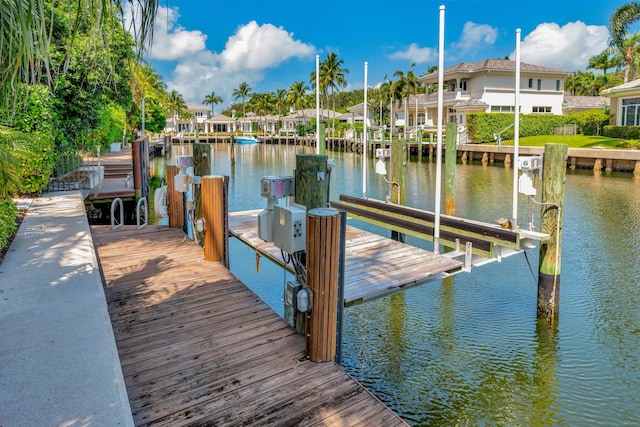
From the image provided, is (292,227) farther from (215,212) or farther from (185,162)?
(185,162)

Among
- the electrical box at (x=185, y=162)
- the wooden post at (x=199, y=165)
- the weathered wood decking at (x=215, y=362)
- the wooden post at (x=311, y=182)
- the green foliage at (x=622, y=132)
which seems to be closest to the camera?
the weathered wood decking at (x=215, y=362)

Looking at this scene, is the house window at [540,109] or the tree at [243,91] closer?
the house window at [540,109]

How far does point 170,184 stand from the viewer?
374 inches

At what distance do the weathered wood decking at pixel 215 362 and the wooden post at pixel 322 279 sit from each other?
0.17 meters

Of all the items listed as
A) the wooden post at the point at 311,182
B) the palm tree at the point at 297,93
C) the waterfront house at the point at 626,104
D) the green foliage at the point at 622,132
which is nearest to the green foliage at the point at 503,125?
the waterfront house at the point at 626,104

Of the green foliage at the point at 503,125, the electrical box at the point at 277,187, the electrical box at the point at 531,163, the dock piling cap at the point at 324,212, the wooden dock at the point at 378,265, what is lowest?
the wooden dock at the point at 378,265

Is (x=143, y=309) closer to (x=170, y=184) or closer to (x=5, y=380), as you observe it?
(x=5, y=380)

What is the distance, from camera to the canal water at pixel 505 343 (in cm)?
554

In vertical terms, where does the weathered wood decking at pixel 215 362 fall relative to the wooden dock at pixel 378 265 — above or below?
below

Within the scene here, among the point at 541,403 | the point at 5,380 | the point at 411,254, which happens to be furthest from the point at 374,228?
the point at 5,380

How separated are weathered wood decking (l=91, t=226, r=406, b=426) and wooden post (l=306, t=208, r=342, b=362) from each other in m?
0.17

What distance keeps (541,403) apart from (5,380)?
212 inches

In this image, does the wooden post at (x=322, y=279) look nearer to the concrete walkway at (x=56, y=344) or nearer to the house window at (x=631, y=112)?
the concrete walkway at (x=56, y=344)

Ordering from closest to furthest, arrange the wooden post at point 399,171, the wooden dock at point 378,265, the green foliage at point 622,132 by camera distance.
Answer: the wooden dock at point 378,265 → the wooden post at point 399,171 → the green foliage at point 622,132
